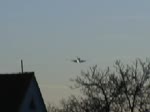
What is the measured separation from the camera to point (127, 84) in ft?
219

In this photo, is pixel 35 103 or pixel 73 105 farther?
pixel 73 105

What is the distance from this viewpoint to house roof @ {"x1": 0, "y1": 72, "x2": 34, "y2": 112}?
4747 cm

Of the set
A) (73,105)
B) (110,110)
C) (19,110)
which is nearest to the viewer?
(19,110)

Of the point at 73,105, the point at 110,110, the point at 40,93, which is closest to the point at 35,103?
the point at 40,93

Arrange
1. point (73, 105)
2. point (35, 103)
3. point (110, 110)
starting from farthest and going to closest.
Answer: point (73, 105)
point (110, 110)
point (35, 103)

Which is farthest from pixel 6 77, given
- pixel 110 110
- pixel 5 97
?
pixel 110 110

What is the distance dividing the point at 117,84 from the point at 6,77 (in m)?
18.4

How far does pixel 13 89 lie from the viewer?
4866 centimetres

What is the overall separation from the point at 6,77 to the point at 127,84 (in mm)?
18796

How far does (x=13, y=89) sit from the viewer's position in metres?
48.7

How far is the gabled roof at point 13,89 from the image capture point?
47469 mm

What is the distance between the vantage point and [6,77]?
164ft

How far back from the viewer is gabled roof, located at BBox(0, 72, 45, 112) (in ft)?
156

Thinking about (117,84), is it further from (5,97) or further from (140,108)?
(5,97)
